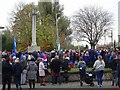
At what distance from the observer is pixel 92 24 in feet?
244

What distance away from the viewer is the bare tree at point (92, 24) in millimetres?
73938

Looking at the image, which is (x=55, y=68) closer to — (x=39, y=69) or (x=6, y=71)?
(x=39, y=69)

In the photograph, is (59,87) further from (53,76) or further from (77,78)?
(77,78)

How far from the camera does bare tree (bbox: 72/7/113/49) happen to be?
73938 mm

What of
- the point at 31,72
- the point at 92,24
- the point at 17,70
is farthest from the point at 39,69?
the point at 92,24

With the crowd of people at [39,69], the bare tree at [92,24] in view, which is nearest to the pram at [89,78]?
the crowd of people at [39,69]

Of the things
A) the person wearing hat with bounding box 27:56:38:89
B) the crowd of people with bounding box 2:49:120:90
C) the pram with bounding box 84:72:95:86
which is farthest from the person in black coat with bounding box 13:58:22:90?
the pram with bounding box 84:72:95:86

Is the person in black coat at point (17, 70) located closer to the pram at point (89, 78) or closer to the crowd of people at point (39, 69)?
the crowd of people at point (39, 69)

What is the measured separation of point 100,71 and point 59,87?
2.67 meters

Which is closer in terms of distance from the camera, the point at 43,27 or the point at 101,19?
the point at 43,27

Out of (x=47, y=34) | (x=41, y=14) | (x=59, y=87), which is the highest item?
(x=41, y=14)

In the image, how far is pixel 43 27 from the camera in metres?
58.3

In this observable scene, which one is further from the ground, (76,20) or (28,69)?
(76,20)

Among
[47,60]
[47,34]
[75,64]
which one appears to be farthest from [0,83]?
[47,34]
